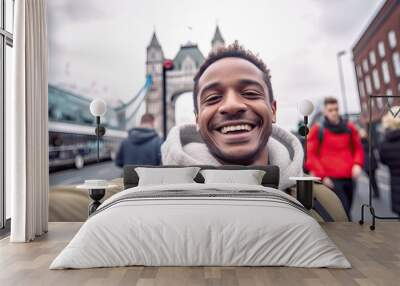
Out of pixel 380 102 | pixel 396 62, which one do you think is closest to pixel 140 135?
pixel 380 102

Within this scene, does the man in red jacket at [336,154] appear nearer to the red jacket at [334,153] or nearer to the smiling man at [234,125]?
the red jacket at [334,153]

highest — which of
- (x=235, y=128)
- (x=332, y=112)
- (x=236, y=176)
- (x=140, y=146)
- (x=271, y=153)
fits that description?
(x=332, y=112)

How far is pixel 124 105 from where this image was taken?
5.71 m

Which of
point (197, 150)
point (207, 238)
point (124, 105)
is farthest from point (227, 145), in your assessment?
point (207, 238)

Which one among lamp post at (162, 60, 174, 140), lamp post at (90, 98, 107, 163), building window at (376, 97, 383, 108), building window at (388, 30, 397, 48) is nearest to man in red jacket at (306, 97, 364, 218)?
building window at (376, 97, 383, 108)

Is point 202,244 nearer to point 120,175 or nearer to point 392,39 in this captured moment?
point 120,175

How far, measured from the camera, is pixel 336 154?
18.3 ft

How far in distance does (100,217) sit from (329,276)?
1.72 m

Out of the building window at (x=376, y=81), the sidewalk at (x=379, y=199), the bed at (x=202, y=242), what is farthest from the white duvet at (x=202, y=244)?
the building window at (x=376, y=81)

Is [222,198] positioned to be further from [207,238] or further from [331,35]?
[331,35]

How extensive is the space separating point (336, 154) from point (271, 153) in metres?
0.78

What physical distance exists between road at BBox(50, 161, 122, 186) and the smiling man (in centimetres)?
66

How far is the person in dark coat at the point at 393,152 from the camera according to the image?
5.43 metres

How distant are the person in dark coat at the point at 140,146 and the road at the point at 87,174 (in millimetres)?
111
